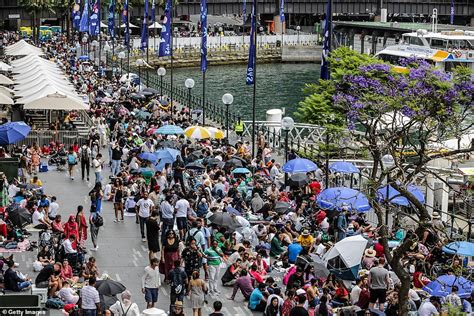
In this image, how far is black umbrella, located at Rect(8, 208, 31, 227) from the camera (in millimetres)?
34250

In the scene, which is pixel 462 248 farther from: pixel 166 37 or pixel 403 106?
pixel 166 37

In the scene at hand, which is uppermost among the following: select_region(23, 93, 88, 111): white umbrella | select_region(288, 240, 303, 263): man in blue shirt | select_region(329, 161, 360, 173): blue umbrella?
select_region(23, 93, 88, 111): white umbrella

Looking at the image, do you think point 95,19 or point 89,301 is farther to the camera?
point 95,19

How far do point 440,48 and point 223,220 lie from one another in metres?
68.1

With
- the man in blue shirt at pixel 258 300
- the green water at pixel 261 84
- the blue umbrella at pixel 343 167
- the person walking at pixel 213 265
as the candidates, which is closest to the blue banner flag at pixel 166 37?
the green water at pixel 261 84

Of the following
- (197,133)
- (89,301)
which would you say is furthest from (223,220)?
(197,133)

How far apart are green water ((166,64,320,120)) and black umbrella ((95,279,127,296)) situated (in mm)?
59535

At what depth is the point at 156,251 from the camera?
33812mm

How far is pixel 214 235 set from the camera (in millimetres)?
33875

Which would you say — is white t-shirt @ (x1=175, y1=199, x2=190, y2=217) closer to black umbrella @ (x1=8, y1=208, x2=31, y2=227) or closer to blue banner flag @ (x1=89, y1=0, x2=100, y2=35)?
black umbrella @ (x1=8, y1=208, x2=31, y2=227)

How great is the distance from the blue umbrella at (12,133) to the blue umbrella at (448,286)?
22.1 m

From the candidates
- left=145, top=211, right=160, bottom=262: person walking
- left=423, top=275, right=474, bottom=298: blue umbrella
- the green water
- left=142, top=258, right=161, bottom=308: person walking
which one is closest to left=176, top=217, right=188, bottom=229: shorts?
left=145, top=211, right=160, bottom=262: person walking

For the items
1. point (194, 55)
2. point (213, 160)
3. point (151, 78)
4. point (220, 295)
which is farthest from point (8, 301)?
point (194, 55)

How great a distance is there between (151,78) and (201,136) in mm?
50283
